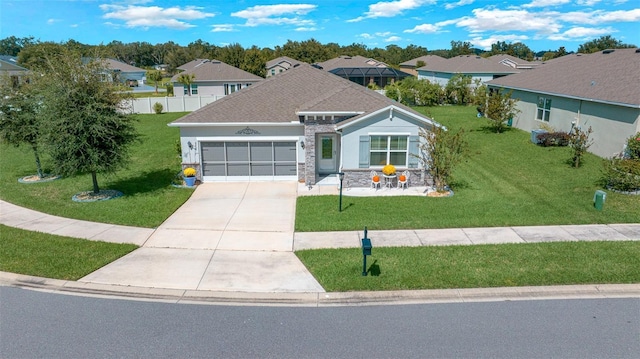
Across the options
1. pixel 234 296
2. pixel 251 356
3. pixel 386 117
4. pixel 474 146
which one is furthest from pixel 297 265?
pixel 474 146

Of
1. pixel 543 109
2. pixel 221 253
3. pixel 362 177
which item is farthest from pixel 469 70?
pixel 221 253

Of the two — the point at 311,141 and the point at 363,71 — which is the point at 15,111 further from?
the point at 363,71

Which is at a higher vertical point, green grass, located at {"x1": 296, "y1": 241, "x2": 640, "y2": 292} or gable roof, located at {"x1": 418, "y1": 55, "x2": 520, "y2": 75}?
gable roof, located at {"x1": 418, "y1": 55, "x2": 520, "y2": 75}

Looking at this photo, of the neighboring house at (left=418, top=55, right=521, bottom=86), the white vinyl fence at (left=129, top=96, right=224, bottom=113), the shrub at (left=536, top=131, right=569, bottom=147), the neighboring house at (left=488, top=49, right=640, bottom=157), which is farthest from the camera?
the neighboring house at (left=418, top=55, right=521, bottom=86)

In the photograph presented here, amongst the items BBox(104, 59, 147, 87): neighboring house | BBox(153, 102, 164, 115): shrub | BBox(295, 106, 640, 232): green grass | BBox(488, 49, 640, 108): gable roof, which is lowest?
BBox(295, 106, 640, 232): green grass

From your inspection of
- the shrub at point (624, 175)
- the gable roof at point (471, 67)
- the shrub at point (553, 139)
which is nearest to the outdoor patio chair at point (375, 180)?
the shrub at point (624, 175)

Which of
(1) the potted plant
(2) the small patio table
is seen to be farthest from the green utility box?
(1) the potted plant

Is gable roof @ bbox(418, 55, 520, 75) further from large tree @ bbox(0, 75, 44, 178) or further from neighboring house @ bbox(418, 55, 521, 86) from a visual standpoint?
large tree @ bbox(0, 75, 44, 178)
